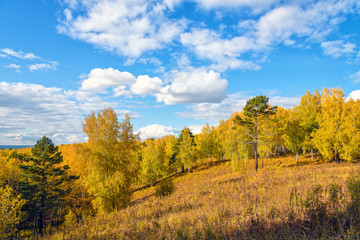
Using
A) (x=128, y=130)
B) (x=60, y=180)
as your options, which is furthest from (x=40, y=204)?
(x=128, y=130)

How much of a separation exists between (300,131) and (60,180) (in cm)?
4013

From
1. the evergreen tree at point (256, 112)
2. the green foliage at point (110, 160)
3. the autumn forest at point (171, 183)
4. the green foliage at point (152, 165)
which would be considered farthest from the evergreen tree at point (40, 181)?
the evergreen tree at point (256, 112)

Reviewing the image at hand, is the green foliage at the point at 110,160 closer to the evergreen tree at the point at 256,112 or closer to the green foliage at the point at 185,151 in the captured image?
the evergreen tree at the point at 256,112

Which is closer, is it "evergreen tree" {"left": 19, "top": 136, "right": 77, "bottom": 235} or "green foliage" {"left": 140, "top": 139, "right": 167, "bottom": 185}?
"evergreen tree" {"left": 19, "top": 136, "right": 77, "bottom": 235}

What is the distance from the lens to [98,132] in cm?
1817

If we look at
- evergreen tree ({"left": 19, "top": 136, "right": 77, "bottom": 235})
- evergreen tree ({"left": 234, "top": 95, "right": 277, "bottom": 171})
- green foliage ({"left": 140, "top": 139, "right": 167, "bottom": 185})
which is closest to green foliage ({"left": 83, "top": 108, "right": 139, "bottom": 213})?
evergreen tree ({"left": 19, "top": 136, "right": 77, "bottom": 235})

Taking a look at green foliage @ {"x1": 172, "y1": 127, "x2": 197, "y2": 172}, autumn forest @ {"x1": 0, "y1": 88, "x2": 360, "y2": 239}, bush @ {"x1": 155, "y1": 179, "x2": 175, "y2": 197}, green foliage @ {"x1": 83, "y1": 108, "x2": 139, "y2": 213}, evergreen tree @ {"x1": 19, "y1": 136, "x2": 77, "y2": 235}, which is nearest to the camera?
autumn forest @ {"x1": 0, "y1": 88, "x2": 360, "y2": 239}

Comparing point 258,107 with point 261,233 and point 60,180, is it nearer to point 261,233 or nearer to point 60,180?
point 261,233

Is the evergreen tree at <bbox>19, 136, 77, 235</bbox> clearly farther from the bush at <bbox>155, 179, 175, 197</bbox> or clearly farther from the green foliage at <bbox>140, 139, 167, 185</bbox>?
the green foliage at <bbox>140, 139, 167, 185</bbox>

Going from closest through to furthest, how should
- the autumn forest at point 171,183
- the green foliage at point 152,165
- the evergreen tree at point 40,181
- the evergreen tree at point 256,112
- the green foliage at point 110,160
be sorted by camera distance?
the autumn forest at point 171,183
the green foliage at point 110,160
the evergreen tree at point 40,181
the evergreen tree at point 256,112
the green foliage at point 152,165

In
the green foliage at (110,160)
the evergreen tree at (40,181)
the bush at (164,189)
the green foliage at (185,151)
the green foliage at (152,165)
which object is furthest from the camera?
the green foliage at (185,151)

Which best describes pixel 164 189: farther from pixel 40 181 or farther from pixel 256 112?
pixel 40 181

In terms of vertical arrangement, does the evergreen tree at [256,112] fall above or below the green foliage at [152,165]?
above

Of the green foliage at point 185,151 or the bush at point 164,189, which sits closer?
the bush at point 164,189
